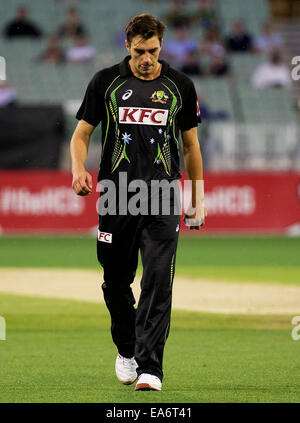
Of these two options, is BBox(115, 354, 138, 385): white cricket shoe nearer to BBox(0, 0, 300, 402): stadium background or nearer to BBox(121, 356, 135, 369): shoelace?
BBox(121, 356, 135, 369): shoelace

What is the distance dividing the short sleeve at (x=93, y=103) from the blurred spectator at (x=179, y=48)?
2017 cm

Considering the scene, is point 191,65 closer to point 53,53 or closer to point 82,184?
point 53,53

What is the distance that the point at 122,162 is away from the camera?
6.81 metres

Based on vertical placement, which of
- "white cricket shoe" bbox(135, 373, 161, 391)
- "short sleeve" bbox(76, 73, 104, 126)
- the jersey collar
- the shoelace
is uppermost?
the jersey collar

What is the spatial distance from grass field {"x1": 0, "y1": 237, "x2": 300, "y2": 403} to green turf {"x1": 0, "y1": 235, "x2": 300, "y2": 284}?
1.12 ft

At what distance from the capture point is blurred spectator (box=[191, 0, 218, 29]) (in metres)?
29.4

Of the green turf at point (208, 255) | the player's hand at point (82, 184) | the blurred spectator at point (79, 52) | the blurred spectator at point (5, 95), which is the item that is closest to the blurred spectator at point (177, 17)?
the blurred spectator at point (79, 52)

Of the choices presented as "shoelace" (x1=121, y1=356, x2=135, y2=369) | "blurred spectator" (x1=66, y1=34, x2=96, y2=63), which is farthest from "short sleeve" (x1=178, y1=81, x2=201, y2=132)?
"blurred spectator" (x1=66, y1=34, x2=96, y2=63)

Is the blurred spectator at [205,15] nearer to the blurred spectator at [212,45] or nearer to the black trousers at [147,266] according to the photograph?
the blurred spectator at [212,45]

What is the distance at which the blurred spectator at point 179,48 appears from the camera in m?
27.1

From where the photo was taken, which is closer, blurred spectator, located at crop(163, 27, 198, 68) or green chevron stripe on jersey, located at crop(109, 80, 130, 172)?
green chevron stripe on jersey, located at crop(109, 80, 130, 172)

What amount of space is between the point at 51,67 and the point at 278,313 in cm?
1724

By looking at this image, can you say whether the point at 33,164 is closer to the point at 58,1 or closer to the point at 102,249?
the point at 58,1
